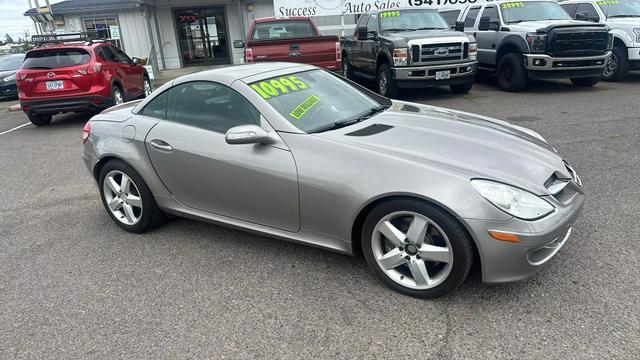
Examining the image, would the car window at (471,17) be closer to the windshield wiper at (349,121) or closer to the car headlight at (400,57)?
the car headlight at (400,57)

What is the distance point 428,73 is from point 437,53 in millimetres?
434

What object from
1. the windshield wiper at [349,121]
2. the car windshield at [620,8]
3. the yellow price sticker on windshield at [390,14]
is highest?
the yellow price sticker on windshield at [390,14]

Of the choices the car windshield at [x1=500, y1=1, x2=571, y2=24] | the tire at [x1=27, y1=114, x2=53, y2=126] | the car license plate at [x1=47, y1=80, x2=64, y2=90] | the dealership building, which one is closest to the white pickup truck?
the car windshield at [x1=500, y1=1, x2=571, y2=24]

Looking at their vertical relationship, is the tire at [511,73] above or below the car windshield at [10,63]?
below

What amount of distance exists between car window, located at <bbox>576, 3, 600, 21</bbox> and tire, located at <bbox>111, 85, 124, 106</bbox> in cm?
1103

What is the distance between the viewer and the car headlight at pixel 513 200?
2.67 meters

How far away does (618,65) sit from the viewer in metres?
11.2

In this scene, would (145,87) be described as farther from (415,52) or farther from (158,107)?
(158,107)

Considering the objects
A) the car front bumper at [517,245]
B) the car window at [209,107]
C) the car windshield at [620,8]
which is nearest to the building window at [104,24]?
the car windshield at [620,8]

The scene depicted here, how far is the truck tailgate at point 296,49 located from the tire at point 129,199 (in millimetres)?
5823

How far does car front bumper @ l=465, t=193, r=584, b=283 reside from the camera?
104 inches

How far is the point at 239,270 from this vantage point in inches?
137

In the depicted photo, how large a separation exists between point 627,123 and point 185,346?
7.40 meters

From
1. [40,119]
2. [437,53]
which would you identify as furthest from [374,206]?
[40,119]
